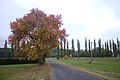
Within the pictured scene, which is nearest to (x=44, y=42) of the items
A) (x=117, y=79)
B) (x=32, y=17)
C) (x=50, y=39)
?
(x=50, y=39)

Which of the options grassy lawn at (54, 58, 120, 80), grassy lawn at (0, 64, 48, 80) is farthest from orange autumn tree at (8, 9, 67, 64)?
grassy lawn at (0, 64, 48, 80)

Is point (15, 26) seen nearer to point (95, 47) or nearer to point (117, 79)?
point (117, 79)

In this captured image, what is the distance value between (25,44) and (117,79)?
3046cm

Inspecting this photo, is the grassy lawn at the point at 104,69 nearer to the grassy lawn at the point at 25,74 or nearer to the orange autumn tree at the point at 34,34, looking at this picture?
the grassy lawn at the point at 25,74

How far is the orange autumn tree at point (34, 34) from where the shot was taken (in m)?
44.9

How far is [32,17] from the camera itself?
4653 centimetres

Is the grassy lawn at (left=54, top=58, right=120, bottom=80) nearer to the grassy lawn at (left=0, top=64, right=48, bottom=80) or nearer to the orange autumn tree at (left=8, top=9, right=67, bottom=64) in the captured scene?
the grassy lawn at (left=0, top=64, right=48, bottom=80)

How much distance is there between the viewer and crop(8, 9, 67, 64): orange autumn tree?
44938 millimetres

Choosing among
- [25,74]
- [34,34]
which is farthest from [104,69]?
[34,34]

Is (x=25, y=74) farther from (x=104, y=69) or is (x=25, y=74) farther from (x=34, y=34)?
(x=34, y=34)

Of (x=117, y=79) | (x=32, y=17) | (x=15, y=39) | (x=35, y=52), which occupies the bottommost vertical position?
(x=117, y=79)

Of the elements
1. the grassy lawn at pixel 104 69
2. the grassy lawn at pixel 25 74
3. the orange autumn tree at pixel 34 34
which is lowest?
the grassy lawn at pixel 25 74

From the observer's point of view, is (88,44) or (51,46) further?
(88,44)

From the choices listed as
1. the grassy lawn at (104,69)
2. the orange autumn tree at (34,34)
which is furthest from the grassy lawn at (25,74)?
the orange autumn tree at (34,34)
